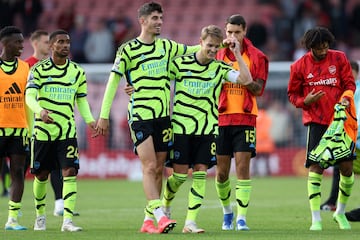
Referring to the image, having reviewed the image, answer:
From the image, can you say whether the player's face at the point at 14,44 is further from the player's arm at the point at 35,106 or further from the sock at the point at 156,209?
the sock at the point at 156,209

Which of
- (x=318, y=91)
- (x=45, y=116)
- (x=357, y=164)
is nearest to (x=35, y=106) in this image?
(x=45, y=116)

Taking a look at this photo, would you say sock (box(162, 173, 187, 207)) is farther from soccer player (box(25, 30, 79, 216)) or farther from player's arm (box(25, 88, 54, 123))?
soccer player (box(25, 30, 79, 216))

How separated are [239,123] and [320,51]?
4.16 feet

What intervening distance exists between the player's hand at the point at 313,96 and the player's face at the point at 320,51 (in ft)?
1.35

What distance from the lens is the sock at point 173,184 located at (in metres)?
12.0

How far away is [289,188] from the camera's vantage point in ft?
71.0

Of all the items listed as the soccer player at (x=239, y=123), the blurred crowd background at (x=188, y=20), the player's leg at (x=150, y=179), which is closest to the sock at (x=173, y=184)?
the player's leg at (x=150, y=179)

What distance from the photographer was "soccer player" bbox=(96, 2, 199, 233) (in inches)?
463

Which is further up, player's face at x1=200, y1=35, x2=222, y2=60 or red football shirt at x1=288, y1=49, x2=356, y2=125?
player's face at x1=200, y1=35, x2=222, y2=60

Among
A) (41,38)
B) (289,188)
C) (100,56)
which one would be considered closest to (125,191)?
(289,188)

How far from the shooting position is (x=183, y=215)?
14.9m

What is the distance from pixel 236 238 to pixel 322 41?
2570 millimetres

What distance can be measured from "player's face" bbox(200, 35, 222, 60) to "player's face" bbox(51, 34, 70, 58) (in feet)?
5.14

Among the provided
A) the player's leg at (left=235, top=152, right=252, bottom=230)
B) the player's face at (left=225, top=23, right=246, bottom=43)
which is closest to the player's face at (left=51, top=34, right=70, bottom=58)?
the player's face at (left=225, top=23, right=246, bottom=43)
